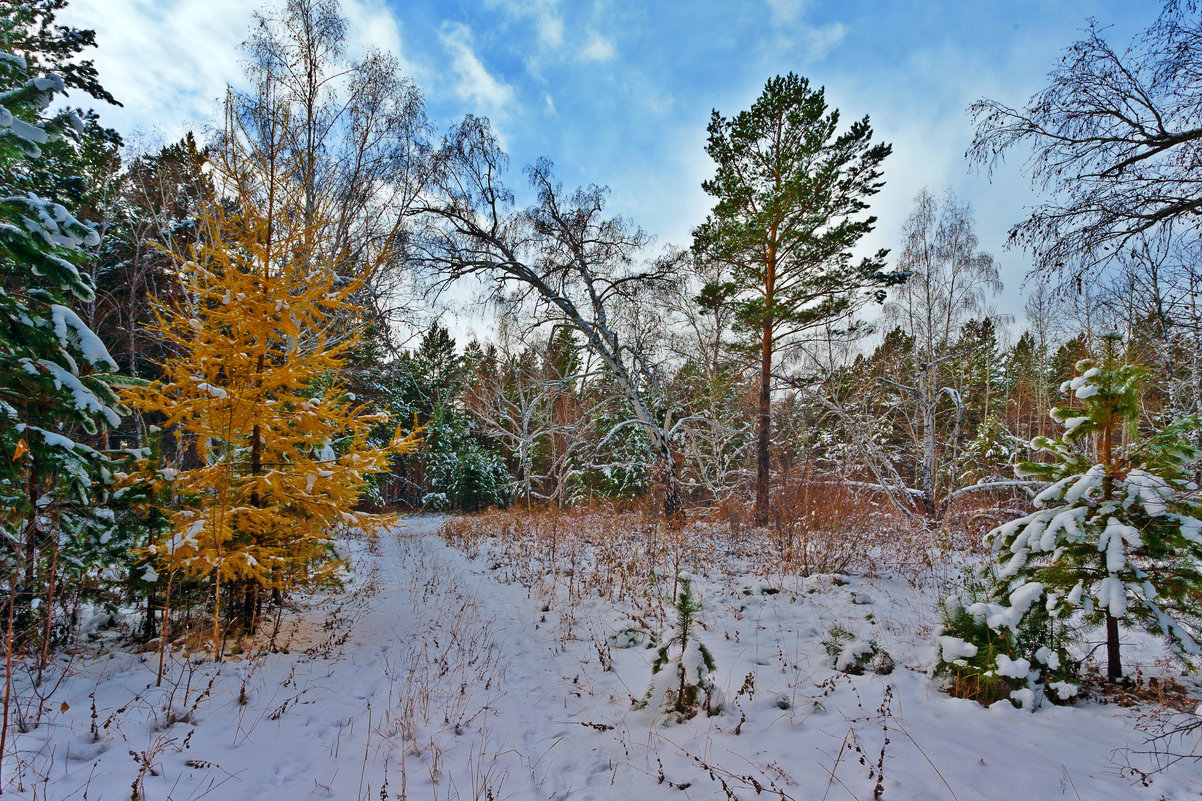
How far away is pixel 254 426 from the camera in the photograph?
4.48 meters

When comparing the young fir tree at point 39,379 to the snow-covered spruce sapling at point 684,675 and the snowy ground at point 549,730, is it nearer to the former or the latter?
the snowy ground at point 549,730

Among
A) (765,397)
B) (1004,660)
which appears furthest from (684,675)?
(765,397)

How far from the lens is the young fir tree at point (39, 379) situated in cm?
327

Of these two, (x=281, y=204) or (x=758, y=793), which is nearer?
(x=758, y=793)

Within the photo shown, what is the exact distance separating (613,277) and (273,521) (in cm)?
907

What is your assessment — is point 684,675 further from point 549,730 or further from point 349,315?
point 349,315

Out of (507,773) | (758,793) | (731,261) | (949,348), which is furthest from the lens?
(949,348)

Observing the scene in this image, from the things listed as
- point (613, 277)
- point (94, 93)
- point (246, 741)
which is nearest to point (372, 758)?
point (246, 741)

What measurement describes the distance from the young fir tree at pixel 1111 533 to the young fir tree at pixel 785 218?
7.21 m

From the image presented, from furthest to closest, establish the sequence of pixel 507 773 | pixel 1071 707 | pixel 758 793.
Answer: pixel 1071 707, pixel 507 773, pixel 758 793

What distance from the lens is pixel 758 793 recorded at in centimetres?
249

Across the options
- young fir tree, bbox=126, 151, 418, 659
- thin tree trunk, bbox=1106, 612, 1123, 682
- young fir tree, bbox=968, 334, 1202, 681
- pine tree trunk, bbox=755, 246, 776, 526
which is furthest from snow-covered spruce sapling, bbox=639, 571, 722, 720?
pine tree trunk, bbox=755, 246, 776, 526

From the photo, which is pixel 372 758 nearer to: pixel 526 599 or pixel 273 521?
pixel 273 521

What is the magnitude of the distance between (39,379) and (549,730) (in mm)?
4476
